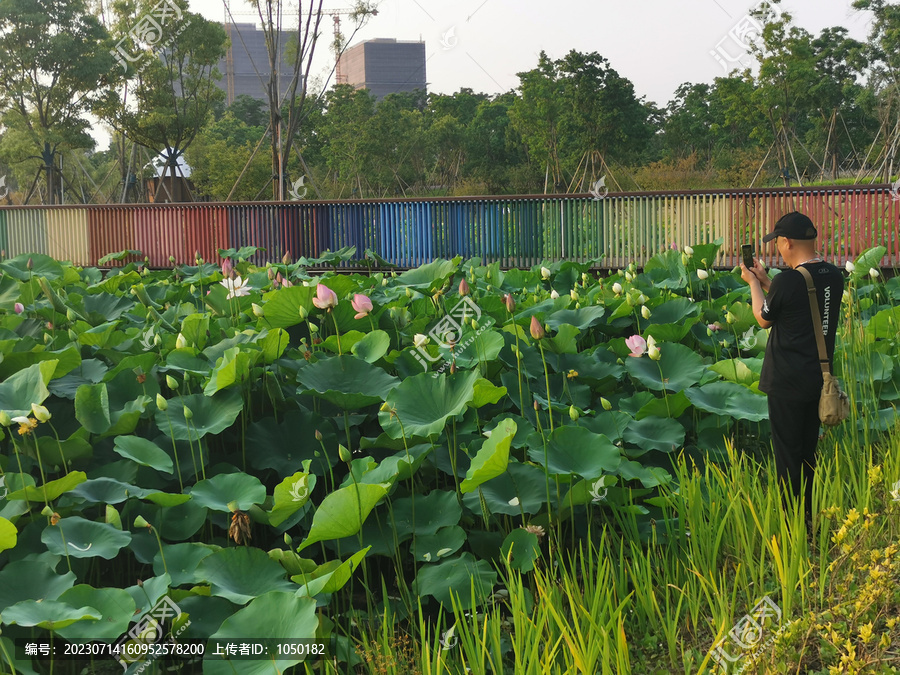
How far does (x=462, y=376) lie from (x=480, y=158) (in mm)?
44605

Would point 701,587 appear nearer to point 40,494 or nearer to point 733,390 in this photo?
point 733,390

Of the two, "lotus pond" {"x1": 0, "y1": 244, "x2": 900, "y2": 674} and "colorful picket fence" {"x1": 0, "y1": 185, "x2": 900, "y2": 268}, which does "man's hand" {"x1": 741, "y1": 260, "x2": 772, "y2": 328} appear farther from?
"colorful picket fence" {"x1": 0, "y1": 185, "x2": 900, "y2": 268}

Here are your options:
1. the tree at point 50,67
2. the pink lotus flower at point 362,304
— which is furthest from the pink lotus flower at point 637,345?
the tree at point 50,67

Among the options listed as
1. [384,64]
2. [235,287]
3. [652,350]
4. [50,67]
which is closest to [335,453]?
[652,350]

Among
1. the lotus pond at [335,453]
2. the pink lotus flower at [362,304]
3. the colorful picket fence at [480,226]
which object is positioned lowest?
the lotus pond at [335,453]

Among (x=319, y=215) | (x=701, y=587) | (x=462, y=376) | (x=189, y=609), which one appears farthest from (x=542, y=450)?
(x=319, y=215)

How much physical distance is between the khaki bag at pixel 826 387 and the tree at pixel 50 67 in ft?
100

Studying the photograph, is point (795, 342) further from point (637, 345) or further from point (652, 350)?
point (637, 345)

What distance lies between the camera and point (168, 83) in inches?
1312

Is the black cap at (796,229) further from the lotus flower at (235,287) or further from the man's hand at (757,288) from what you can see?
the lotus flower at (235,287)

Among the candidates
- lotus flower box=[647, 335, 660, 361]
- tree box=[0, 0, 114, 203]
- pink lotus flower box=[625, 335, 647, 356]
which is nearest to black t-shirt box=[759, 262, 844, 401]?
lotus flower box=[647, 335, 660, 361]

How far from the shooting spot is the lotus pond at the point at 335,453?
8.84 feet

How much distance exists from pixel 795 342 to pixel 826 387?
21 cm

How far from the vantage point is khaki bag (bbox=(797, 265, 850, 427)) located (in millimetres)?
3477
